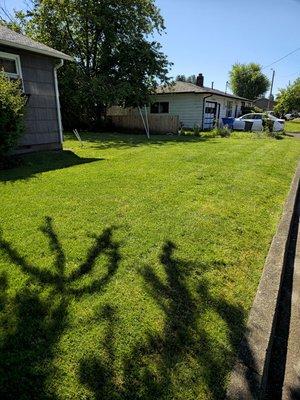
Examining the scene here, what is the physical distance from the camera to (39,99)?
403 inches

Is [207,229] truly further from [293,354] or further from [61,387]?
[61,387]

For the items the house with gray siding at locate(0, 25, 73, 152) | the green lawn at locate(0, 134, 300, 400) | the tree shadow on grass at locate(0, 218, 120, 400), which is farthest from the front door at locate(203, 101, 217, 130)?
the tree shadow on grass at locate(0, 218, 120, 400)

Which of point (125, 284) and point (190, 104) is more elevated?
point (190, 104)

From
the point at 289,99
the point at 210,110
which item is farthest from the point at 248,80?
the point at 210,110

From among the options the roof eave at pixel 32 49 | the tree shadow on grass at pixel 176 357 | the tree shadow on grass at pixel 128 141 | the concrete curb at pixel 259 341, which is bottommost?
the tree shadow on grass at pixel 128 141

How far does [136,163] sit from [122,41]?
15.8 meters

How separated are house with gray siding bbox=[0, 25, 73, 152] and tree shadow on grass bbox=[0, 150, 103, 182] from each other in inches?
19.6

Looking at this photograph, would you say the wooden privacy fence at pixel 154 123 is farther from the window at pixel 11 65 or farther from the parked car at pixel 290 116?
the parked car at pixel 290 116

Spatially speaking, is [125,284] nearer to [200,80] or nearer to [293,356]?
[293,356]

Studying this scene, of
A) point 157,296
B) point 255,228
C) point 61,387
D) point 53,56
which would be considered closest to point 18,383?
point 61,387

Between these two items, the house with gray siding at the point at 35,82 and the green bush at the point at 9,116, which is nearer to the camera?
the green bush at the point at 9,116

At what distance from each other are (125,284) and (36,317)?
0.87 meters

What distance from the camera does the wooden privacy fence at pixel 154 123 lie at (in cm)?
2105

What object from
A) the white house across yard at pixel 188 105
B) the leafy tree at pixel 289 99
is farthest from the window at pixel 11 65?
the leafy tree at pixel 289 99
